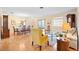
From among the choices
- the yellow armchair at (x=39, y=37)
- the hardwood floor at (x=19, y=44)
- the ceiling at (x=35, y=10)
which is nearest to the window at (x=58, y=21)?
the ceiling at (x=35, y=10)

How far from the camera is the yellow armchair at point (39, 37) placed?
9.21ft

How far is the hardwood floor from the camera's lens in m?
2.76

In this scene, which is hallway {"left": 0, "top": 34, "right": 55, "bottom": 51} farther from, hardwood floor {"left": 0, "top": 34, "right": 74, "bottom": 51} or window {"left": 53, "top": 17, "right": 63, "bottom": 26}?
window {"left": 53, "top": 17, "right": 63, "bottom": 26}

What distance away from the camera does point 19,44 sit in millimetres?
2766

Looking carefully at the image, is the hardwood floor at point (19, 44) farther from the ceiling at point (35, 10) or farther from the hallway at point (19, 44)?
the ceiling at point (35, 10)

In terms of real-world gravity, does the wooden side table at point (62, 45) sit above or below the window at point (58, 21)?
below

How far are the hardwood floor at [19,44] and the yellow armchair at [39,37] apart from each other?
0.30ft

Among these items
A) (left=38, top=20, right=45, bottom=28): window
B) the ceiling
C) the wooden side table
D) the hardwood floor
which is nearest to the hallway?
the hardwood floor

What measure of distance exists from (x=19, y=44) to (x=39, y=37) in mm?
455

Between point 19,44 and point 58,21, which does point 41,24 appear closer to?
point 58,21

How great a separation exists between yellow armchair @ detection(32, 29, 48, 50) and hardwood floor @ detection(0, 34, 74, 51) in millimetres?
91
